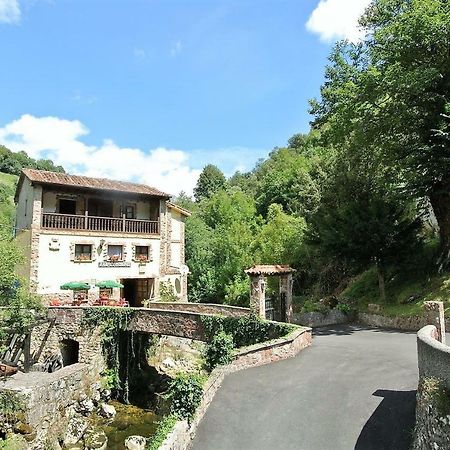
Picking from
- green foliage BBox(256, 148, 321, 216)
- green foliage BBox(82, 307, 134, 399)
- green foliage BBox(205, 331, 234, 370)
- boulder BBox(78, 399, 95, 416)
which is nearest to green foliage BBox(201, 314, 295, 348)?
green foliage BBox(205, 331, 234, 370)

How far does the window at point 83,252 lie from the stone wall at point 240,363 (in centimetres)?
1818

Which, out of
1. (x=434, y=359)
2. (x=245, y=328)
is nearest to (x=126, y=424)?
(x=245, y=328)

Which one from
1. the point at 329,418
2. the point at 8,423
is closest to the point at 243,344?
the point at 329,418

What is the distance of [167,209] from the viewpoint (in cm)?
3438

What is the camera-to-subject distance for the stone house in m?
28.4

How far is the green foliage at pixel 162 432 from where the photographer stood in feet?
30.4

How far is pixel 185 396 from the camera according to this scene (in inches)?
428

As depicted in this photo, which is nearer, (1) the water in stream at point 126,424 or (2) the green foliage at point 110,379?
(1) the water in stream at point 126,424

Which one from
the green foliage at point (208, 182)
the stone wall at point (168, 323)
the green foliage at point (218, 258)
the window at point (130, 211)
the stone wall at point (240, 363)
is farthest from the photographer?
the green foliage at point (208, 182)

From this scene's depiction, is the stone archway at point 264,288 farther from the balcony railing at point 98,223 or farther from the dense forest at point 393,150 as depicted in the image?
the balcony railing at point 98,223

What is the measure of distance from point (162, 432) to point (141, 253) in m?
23.3

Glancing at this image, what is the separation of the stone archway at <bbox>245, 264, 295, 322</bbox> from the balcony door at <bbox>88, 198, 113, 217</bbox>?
1569 cm

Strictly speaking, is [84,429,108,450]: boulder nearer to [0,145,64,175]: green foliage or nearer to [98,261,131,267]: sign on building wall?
[98,261,131,267]: sign on building wall

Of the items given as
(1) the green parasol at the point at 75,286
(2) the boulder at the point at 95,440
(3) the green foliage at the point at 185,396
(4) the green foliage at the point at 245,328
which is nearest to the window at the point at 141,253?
(1) the green parasol at the point at 75,286
